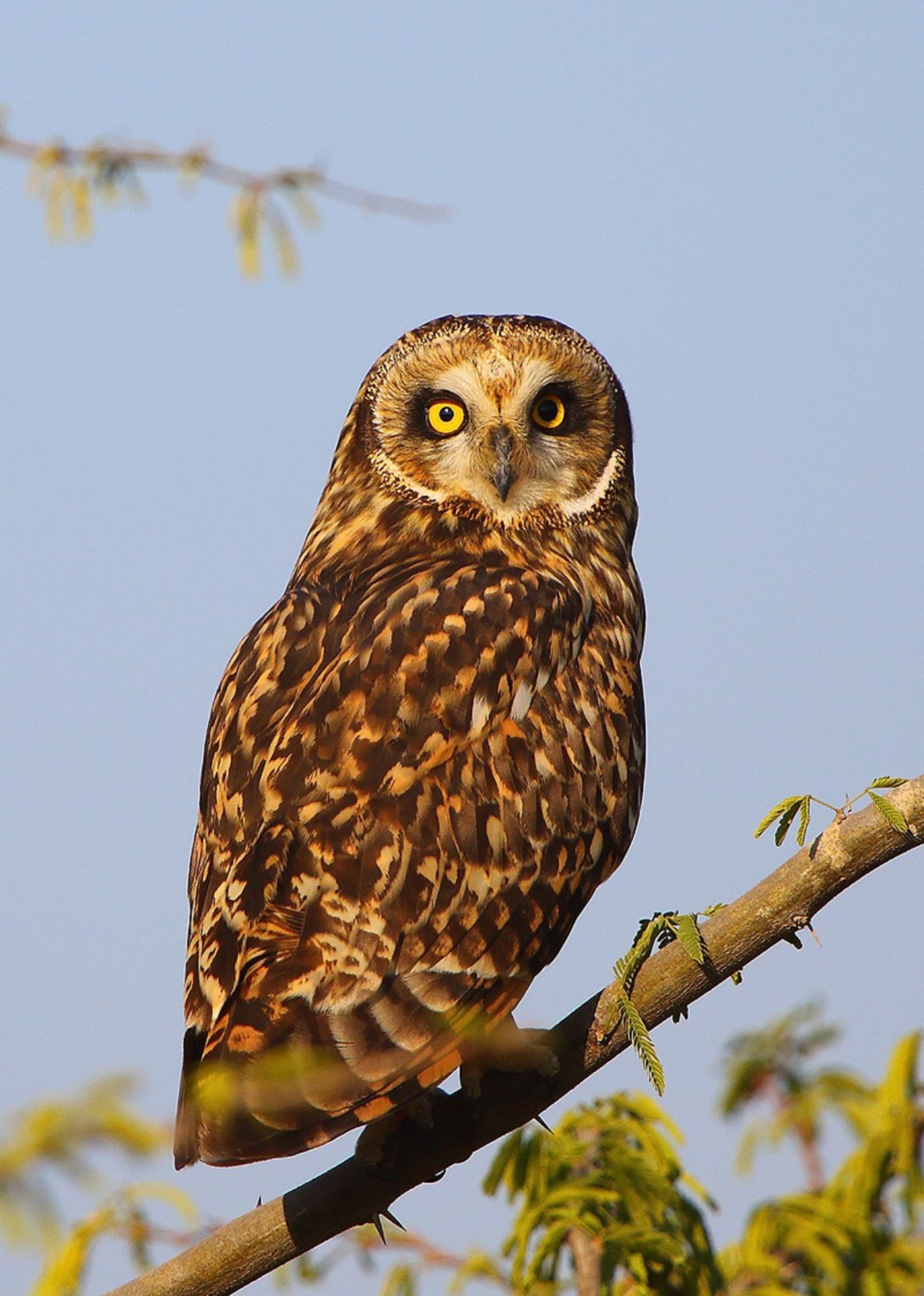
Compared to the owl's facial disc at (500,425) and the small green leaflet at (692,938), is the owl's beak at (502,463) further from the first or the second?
the small green leaflet at (692,938)

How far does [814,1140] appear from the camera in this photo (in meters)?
6.10

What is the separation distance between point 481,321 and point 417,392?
1.02ft

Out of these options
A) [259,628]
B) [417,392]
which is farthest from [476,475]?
[259,628]

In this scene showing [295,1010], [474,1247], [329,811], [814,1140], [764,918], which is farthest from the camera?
[814,1140]

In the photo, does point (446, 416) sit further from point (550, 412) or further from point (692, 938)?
point (692, 938)

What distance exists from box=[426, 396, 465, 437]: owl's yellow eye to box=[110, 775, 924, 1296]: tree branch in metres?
2.18

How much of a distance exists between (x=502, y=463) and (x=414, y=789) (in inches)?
55.9

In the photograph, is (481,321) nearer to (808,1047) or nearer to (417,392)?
(417,392)

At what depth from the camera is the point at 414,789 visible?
429 centimetres

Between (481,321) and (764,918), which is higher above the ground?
(481,321)

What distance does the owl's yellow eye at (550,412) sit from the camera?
18.4 feet

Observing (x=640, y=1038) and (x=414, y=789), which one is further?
(x=414, y=789)

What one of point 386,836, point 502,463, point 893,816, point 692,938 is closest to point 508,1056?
point 386,836

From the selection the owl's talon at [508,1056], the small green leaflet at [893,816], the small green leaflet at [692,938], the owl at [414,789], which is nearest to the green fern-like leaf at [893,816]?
the small green leaflet at [893,816]
